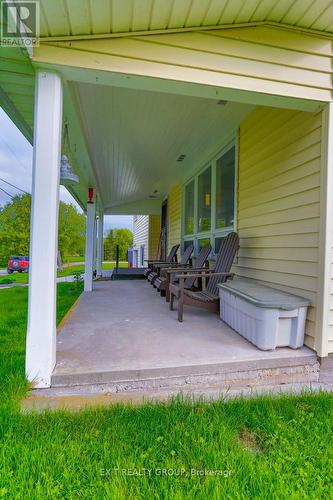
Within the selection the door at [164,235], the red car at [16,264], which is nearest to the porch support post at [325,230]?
the door at [164,235]

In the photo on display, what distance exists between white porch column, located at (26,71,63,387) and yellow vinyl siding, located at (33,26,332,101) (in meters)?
0.26

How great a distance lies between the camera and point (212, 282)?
401 centimetres

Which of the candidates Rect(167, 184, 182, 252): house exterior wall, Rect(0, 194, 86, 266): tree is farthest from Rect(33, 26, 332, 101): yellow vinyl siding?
Rect(0, 194, 86, 266): tree

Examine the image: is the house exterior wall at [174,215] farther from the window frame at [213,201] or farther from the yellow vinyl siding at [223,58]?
the yellow vinyl siding at [223,58]

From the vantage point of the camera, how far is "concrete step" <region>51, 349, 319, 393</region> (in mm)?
2055

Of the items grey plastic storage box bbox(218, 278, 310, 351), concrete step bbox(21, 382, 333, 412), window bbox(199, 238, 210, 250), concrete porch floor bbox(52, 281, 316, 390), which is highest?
window bbox(199, 238, 210, 250)

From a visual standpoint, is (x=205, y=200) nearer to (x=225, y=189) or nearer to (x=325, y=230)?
(x=225, y=189)

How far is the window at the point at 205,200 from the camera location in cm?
539

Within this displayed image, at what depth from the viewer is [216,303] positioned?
362 centimetres

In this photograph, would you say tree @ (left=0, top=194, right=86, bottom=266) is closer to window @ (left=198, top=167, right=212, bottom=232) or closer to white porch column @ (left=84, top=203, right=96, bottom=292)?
white porch column @ (left=84, top=203, right=96, bottom=292)

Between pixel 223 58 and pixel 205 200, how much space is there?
3500 millimetres

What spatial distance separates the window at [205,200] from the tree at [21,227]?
13255 millimetres

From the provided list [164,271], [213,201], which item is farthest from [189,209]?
[164,271]

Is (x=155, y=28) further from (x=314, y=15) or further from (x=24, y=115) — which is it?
(x=24, y=115)
